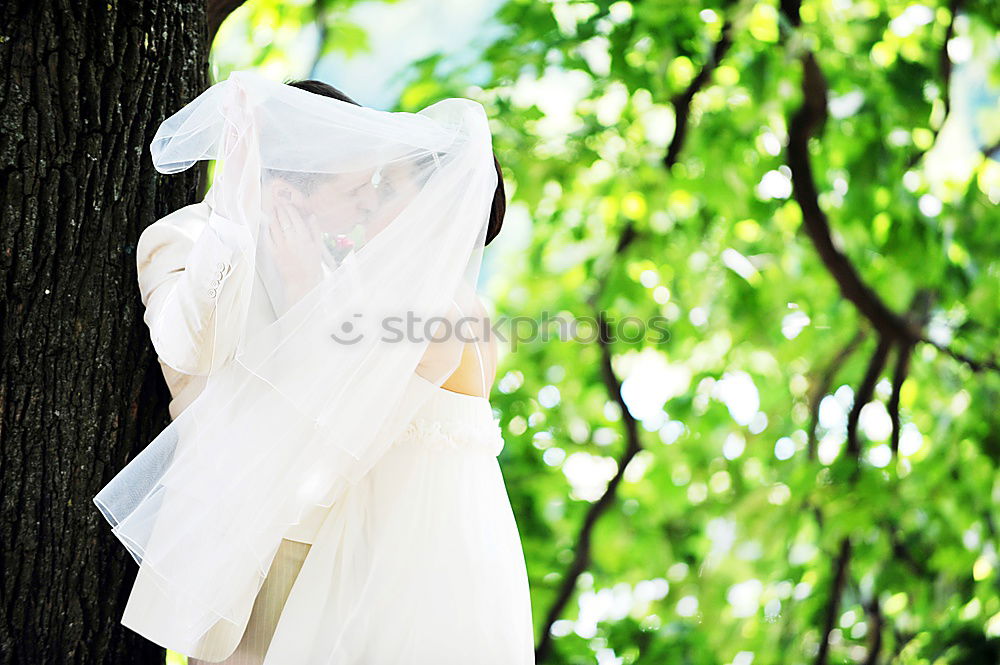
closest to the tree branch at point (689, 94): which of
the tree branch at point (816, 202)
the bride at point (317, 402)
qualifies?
the tree branch at point (816, 202)

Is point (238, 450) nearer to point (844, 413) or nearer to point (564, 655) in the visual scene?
point (564, 655)

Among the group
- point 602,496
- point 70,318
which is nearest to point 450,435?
point 70,318

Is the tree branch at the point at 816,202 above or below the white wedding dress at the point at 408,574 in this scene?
below

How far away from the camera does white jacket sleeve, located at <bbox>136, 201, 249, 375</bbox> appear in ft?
4.35

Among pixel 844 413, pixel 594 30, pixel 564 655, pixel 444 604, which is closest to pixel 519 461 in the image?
pixel 564 655

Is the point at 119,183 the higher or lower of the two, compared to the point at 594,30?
higher

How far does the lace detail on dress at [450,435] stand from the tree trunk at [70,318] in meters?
0.42

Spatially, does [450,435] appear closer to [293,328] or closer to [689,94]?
[293,328]

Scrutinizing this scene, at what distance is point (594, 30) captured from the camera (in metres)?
3.10

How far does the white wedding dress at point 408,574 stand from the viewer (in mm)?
1421

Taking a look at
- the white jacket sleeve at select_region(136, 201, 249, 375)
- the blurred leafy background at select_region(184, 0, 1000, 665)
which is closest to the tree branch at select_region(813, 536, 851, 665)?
the blurred leafy background at select_region(184, 0, 1000, 665)

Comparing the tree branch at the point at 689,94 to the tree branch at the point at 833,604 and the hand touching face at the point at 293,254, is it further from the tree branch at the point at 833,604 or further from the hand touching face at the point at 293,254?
the hand touching face at the point at 293,254

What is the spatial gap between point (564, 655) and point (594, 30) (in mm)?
2170

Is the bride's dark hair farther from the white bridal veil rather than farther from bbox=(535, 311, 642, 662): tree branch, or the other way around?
bbox=(535, 311, 642, 662): tree branch
